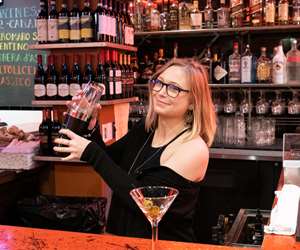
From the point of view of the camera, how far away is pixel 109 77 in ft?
11.5

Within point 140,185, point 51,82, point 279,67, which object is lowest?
point 140,185

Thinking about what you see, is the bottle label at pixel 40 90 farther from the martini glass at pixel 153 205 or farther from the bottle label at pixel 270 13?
the martini glass at pixel 153 205

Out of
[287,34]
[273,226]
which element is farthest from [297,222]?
[287,34]

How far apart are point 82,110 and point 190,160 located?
0.47m

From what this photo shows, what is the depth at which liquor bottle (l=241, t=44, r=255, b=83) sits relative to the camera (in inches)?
172

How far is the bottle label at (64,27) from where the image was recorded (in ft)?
11.3

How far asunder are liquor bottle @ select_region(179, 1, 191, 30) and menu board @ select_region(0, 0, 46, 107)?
184cm

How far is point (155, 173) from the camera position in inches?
77.9

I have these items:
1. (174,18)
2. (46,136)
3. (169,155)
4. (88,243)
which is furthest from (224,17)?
(88,243)

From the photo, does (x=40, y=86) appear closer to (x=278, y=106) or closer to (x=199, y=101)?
(x=199, y=101)

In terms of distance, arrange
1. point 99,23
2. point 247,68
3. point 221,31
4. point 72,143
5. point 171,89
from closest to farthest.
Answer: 1. point 72,143
2. point 171,89
3. point 99,23
4. point 247,68
5. point 221,31

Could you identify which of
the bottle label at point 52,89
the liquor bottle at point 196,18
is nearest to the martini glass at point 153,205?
the bottle label at point 52,89

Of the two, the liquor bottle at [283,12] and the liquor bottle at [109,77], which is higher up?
the liquor bottle at [283,12]

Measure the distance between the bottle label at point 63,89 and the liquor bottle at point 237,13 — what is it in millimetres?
1730
